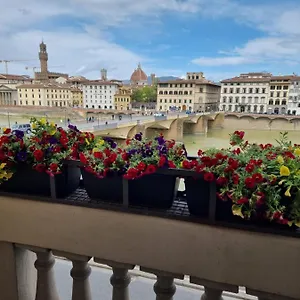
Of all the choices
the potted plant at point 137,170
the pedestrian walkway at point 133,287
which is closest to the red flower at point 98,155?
the potted plant at point 137,170

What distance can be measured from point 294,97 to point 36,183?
27781 millimetres

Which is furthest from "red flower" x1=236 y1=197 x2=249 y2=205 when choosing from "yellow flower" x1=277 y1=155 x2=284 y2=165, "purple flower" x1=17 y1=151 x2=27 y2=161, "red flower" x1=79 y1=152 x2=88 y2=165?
"purple flower" x1=17 y1=151 x2=27 y2=161

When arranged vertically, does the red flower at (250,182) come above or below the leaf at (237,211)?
above

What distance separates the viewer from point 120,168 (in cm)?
81

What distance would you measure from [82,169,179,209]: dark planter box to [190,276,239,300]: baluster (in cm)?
22

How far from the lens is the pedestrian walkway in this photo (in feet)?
3.97

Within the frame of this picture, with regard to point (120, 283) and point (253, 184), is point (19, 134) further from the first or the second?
point (253, 184)

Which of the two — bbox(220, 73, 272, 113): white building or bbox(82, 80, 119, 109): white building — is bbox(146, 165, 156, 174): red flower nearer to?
bbox(220, 73, 272, 113): white building

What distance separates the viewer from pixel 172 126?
680 inches

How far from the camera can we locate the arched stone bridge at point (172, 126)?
12.0 metres

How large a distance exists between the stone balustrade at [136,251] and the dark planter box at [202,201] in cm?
4

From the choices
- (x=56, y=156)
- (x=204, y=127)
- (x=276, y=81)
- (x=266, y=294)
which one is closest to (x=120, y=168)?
(x=56, y=156)

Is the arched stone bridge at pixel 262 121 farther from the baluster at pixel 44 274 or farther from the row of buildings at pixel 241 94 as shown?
the baluster at pixel 44 274

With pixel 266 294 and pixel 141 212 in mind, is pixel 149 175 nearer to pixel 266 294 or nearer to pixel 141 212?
pixel 141 212
